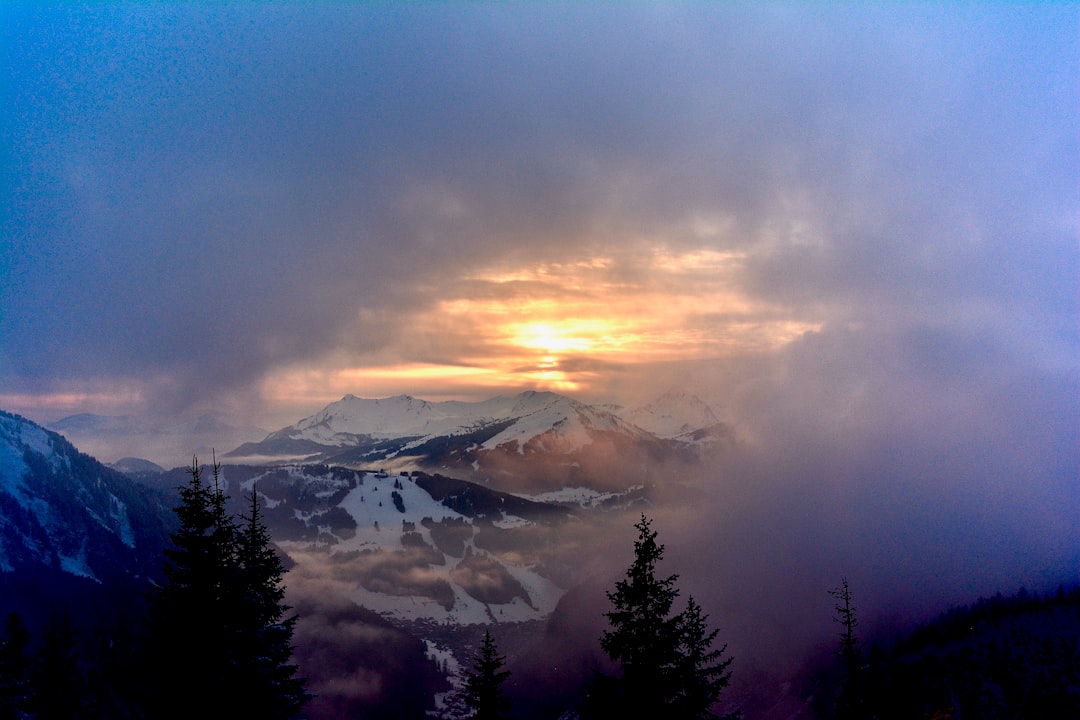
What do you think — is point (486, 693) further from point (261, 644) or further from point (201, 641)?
point (201, 641)

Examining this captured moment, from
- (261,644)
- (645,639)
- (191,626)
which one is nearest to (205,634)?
(191,626)

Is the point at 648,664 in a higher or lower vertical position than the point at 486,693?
higher

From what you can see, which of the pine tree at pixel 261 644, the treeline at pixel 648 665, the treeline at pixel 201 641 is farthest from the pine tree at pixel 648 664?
the treeline at pixel 201 641

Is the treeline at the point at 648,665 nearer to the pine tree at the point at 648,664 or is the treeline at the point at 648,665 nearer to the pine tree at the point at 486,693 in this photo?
the pine tree at the point at 648,664

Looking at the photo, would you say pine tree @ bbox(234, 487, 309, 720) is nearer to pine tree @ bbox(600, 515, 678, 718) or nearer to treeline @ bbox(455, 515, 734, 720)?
treeline @ bbox(455, 515, 734, 720)

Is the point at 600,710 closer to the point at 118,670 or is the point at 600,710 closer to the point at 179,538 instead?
the point at 179,538

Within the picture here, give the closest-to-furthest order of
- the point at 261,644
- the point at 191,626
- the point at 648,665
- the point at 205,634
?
the point at 191,626, the point at 205,634, the point at 261,644, the point at 648,665

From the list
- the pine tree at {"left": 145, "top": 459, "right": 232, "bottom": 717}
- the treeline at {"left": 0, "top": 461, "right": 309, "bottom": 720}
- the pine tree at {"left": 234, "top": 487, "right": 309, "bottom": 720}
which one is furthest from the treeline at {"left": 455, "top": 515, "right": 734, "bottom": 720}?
the pine tree at {"left": 145, "top": 459, "right": 232, "bottom": 717}

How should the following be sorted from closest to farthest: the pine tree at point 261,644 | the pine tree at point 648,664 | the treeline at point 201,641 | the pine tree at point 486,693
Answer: the treeline at point 201,641
the pine tree at point 261,644
the pine tree at point 648,664
the pine tree at point 486,693
